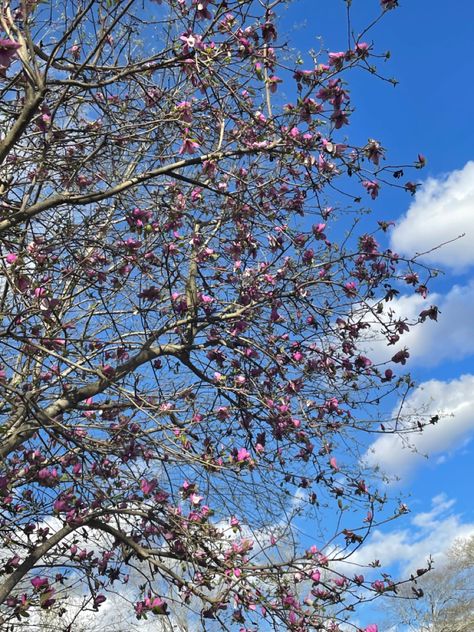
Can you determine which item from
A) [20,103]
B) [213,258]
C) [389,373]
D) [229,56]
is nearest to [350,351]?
[389,373]

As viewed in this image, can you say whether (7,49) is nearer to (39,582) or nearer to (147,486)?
(147,486)

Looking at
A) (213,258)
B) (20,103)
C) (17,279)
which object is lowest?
(17,279)

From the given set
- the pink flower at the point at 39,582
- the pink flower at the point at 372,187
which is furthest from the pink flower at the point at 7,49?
the pink flower at the point at 39,582

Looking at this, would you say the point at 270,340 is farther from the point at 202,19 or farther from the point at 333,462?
the point at 202,19

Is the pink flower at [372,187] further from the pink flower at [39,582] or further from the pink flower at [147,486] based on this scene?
the pink flower at [39,582]

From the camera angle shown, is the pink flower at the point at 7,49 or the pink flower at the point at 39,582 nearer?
the pink flower at the point at 7,49

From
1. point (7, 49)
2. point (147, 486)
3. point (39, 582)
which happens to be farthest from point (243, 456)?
point (7, 49)

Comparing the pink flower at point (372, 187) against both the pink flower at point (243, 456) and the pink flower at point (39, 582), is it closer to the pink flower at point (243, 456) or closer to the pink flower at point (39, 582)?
the pink flower at point (243, 456)

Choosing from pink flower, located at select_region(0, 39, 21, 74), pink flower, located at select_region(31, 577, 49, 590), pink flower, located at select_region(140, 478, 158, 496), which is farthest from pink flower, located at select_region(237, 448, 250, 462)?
pink flower, located at select_region(0, 39, 21, 74)

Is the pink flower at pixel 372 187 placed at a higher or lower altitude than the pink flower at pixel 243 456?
higher

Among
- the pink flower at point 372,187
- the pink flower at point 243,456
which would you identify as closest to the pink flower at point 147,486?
the pink flower at point 243,456

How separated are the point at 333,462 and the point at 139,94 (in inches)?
123

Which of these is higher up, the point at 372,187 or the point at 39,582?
the point at 372,187

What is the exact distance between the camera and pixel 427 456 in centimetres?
464
